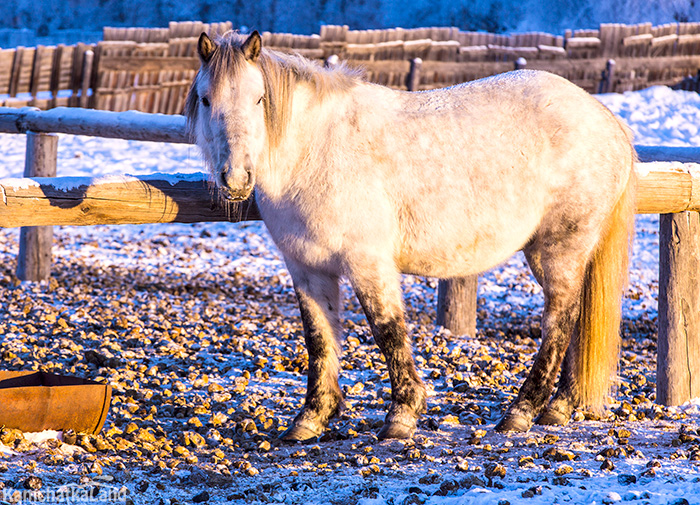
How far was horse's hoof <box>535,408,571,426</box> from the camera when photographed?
3967 mm

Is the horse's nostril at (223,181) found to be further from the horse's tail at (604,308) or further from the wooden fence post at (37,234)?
the wooden fence post at (37,234)

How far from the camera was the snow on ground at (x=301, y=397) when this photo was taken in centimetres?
285

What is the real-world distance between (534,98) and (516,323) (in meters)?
3.15

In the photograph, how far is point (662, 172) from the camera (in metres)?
4.34

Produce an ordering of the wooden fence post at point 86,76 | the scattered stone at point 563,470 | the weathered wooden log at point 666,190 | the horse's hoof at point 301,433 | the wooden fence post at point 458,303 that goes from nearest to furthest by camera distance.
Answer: the scattered stone at point 563,470 < the horse's hoof at point 301,433 < the weathered wooden log at point 666,190 < the wooden fence post at point 458,303 < the wooden fence post at point 86,76

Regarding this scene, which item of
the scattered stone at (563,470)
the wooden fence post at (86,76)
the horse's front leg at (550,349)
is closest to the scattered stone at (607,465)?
the scattered stone at (563,470)

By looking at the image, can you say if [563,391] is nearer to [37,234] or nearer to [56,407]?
[56,407]

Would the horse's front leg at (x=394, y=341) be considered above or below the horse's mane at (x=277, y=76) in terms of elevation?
below

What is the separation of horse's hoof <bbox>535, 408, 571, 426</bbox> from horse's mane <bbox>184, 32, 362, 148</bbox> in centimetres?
213

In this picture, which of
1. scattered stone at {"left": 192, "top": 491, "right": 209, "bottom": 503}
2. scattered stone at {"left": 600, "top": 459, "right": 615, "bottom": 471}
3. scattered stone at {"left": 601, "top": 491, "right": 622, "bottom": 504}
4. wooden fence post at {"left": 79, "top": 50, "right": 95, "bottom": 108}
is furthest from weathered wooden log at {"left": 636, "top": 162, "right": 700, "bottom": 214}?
wooden fence post at {"left": 79, "top": 50, "right": 95, "bottom": 108}

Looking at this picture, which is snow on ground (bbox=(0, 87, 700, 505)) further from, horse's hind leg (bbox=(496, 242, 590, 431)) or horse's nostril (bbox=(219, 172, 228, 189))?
horse's nostril (bbox=(219, 172, 228, 189))

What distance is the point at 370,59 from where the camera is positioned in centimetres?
1625

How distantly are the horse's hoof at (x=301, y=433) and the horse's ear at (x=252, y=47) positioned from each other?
6.24 feet

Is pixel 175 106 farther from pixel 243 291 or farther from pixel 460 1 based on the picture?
pixel 460 1
